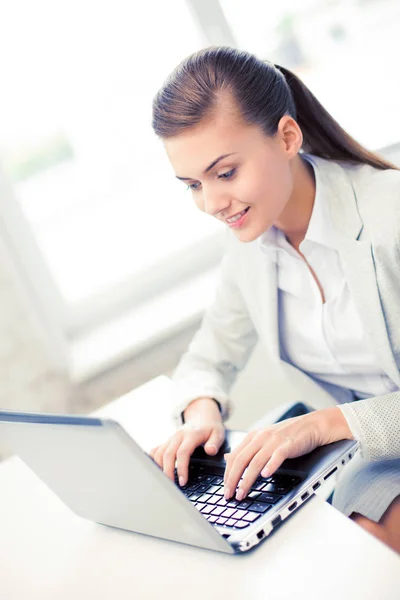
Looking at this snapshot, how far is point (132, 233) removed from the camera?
2.43m

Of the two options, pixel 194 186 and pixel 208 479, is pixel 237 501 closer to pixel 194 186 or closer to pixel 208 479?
pixel 208 479

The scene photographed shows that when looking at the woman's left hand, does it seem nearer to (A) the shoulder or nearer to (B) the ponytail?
(A) the shoulder

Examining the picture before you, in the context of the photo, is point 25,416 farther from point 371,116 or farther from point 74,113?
point 371,116

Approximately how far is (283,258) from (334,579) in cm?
77

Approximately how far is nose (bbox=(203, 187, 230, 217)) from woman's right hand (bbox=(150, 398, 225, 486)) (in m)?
0.37

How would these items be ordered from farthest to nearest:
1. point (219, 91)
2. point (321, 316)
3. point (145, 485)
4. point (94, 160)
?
point (94, 160)
point (321, 316)
point (219, 91)
point (145, 485)

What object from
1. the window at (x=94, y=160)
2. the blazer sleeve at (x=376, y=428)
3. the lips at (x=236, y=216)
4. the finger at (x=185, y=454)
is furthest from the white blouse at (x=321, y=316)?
the window at (x=94, y=160)

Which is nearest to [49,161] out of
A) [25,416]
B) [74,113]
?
[74,113]

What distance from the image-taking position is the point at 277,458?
0.91 metres

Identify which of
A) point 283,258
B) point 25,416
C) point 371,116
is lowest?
point 371,116

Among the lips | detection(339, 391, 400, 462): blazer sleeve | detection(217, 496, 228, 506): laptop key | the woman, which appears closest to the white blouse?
the woman

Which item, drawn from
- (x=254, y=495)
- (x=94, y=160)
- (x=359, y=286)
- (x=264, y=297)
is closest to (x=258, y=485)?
(x=254, y=495)

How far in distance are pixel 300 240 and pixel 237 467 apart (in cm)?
61

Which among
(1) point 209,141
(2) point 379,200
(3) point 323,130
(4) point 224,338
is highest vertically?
(1) point 209,141
